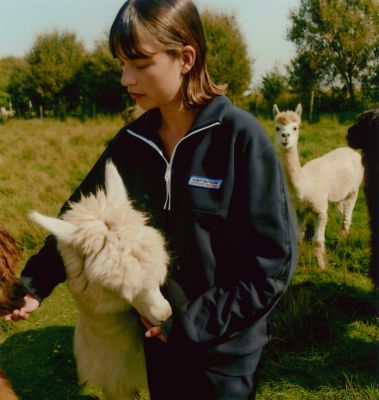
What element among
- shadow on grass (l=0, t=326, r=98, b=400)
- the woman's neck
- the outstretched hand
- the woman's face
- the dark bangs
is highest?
the dark bangs

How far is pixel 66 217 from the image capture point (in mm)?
1961

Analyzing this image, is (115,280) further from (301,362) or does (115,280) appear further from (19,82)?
(19,82)

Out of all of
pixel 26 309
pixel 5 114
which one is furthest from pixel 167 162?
pixel 5 114

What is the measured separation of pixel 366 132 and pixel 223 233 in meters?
2.52

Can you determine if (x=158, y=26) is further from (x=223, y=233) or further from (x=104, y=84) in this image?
(x=104, y=84)

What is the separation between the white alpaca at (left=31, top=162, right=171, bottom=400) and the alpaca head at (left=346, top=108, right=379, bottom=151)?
8.32ft

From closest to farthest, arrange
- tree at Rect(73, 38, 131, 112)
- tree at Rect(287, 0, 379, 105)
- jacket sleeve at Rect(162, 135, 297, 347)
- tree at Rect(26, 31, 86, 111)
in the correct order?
1. jacket sleeve at Rect(162, 135, 297, 347)
2. tree at Rect(287, 0, 379, 105)
3. tree at Rect(73, 38, 131, 112)
4. tree at Rect(26, 31, 86, 111)

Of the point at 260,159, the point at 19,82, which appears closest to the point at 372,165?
the point at 260,159

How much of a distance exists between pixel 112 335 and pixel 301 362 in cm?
163

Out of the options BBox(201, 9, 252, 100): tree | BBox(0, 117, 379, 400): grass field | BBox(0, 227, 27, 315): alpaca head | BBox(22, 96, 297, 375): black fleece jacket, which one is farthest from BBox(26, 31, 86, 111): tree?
BBox(22, 96, 297, 375): black fleece jacket

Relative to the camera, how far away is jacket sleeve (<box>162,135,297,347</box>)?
157cm

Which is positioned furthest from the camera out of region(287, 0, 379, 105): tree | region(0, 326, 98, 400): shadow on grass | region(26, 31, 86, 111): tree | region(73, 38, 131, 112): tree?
region(26, 31, 86, 111): tree

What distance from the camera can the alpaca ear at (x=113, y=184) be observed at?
1956 mm

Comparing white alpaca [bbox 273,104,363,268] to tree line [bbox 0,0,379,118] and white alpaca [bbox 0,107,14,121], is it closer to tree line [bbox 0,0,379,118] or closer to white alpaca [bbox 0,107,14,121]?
tree line [bbox 0,0,379,118]
